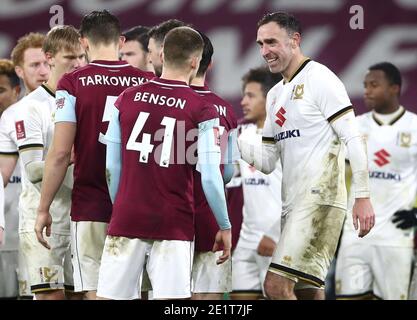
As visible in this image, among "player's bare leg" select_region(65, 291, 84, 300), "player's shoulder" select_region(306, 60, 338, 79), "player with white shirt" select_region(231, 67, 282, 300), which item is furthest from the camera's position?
"player with white shirt" select_region(231, 67, 282, 300)

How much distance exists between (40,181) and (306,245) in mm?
1700

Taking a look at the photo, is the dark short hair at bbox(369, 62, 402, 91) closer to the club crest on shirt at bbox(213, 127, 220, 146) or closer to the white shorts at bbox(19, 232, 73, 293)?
the white shorts at bbox(19, 232, 73, 293)

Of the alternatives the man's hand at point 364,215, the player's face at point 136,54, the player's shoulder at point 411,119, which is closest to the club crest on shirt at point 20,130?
the player's face at point 136,54

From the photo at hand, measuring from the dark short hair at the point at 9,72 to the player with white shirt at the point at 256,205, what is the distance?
1907 millimetres

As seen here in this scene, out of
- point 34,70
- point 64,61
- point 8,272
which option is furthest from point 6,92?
point 64,61

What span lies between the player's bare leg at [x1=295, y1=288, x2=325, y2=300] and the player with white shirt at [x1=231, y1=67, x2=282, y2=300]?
2056 mm

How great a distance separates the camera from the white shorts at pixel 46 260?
646 cm

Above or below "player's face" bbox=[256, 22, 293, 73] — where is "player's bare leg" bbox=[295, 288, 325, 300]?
below

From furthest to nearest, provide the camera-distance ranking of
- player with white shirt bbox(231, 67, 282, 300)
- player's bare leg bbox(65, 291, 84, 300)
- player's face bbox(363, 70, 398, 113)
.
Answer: player's face bbox(363, 70, 398, 113)
player with white shirt bbox(231, 67, 282, 300)
player's bare leg bbox(65, 291, 84, 300)

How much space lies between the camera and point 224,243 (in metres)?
5.61

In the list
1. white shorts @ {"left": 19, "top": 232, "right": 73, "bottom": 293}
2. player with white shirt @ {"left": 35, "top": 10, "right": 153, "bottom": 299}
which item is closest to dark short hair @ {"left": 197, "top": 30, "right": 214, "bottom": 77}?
player with white shirt @ {"left": 35, "top": 10, "right": 153, "bottom": 299}

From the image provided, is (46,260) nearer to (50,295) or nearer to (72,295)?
(50,295)

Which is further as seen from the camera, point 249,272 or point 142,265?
point 249,272

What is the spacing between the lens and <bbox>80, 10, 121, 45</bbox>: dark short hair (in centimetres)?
598
